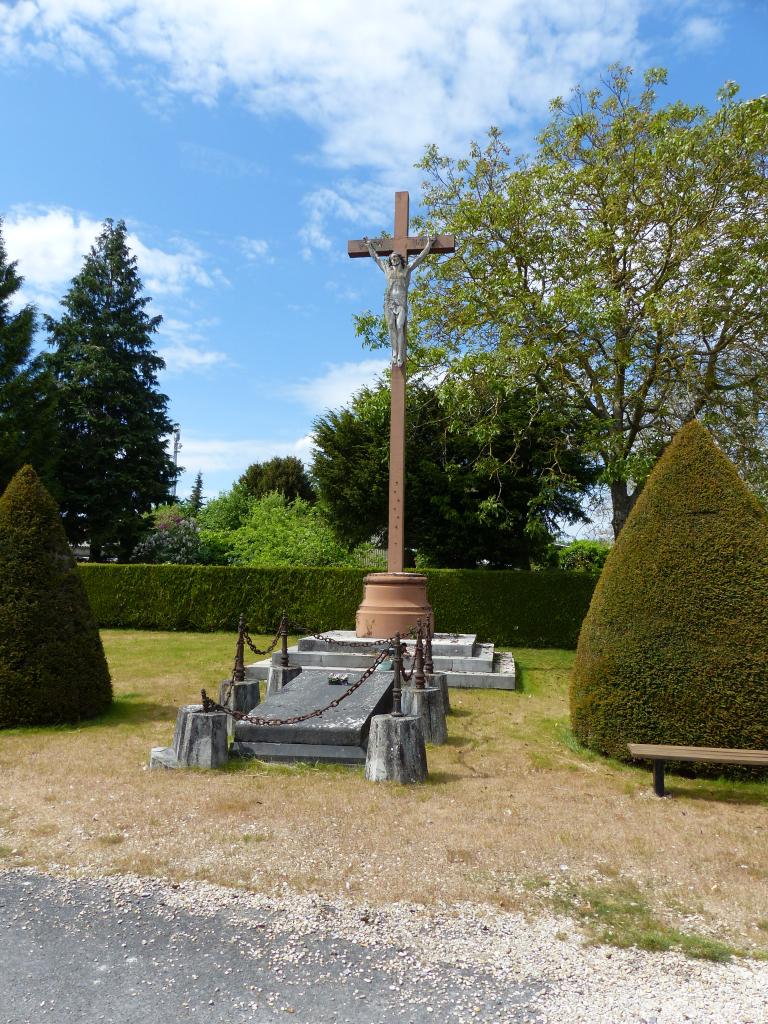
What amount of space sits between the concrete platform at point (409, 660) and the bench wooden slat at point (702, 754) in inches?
190

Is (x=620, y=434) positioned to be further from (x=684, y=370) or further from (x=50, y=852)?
(x=50, y=852)

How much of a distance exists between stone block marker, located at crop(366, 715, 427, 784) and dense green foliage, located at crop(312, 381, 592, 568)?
11.8m

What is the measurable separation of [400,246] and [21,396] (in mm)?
17159

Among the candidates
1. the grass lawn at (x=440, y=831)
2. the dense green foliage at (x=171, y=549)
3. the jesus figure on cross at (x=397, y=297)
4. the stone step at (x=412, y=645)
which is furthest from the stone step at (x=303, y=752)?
the dense green foliage at (x=171, y=549)

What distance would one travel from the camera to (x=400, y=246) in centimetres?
1168

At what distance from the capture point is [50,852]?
4082mm

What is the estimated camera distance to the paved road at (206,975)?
2641 millimetres

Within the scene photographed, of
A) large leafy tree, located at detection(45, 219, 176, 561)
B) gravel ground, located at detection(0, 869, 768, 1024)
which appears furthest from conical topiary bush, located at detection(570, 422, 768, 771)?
large leafy tree, located at detection(45, 219, 176, 561)

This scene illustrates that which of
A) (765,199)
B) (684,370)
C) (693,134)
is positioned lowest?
(684,370)

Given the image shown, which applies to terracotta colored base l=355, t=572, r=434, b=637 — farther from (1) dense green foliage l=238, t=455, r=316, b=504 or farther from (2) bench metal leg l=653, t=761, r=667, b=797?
(1) dense green foliage l=238, t=455, r=316, b=504

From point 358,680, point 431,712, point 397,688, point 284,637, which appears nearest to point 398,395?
point 284,637

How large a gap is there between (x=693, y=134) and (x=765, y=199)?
1712 mm

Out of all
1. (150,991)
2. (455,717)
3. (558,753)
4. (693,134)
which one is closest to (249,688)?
(455,717)

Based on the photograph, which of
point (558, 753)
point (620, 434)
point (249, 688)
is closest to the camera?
point (558, 753)
